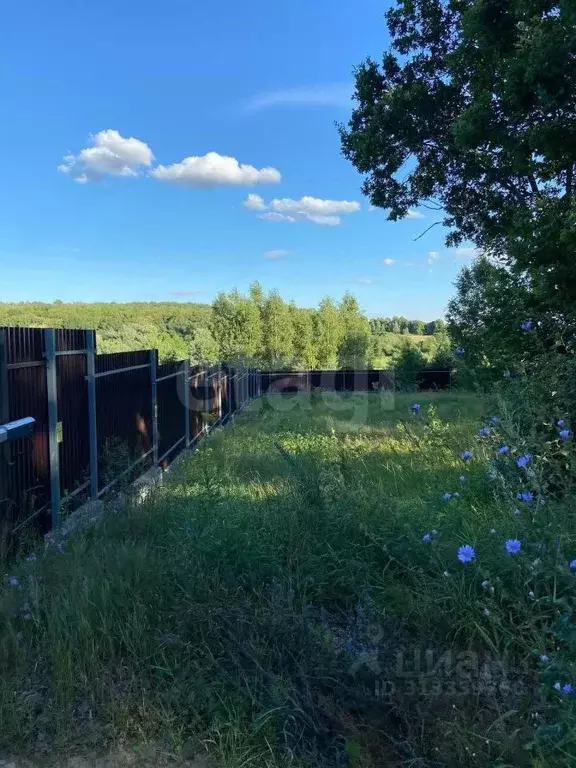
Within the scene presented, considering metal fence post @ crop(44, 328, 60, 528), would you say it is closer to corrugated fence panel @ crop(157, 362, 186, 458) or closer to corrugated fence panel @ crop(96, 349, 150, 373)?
corrugated fence panel @ crop(96, 349, 150, 373)

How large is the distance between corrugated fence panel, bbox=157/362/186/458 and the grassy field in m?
4.32

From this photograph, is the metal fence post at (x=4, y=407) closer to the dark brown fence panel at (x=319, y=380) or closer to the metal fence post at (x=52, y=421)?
the metal fence post at (x=52, y=421)

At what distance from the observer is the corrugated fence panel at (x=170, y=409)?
305 inches

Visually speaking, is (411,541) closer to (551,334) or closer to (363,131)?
(551,334)

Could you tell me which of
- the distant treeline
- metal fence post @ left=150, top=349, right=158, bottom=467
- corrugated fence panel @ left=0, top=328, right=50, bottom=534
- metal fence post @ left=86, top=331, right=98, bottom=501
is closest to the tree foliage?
the distant treeline

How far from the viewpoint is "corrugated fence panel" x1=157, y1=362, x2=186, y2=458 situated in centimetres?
773

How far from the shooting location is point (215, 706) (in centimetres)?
192

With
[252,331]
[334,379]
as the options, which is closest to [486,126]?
[334,379]

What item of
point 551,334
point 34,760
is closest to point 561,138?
point 551,334

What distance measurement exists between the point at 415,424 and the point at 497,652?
8499mm

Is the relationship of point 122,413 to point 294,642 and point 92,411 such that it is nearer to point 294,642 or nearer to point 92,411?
point 92,411

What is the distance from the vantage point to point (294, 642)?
7.01 ft

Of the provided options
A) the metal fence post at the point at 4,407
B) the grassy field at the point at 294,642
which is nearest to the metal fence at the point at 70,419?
the metal fence post at the point at 4,407

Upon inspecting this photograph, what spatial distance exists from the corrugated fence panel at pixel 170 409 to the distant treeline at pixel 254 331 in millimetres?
25143
